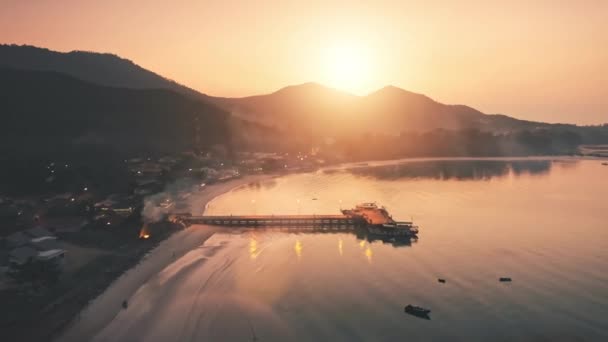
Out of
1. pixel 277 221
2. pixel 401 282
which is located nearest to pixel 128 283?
pixel 401 282

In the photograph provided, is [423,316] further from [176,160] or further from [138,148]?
[138,148]

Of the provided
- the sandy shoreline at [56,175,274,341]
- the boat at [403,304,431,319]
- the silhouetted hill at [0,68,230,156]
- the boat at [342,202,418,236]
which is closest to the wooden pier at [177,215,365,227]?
the boat at [342,202,418,236]

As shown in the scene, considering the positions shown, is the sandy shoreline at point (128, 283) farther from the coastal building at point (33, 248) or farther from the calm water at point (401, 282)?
the coastal building at point (33, 248)

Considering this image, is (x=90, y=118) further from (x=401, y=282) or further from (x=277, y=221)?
(x=401, y=282)

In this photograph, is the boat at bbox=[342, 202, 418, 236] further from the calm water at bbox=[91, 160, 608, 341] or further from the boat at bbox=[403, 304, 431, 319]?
the boat at bbox=[403, 304, 431, 319]

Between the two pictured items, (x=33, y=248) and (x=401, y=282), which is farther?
(x=33, y=248)

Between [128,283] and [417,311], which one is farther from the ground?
[128,283]

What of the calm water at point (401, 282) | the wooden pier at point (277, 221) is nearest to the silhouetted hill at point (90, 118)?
the wooden pier at point (277, 221)
